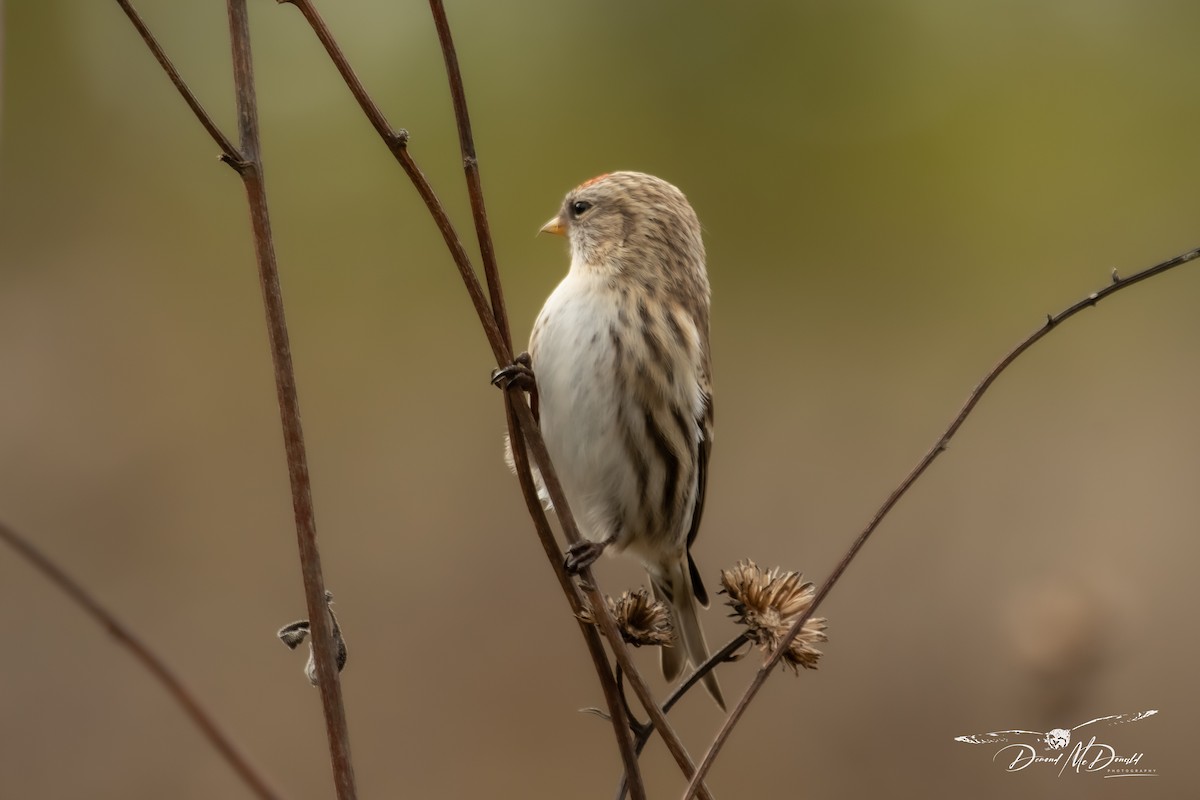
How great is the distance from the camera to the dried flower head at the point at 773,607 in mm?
1550

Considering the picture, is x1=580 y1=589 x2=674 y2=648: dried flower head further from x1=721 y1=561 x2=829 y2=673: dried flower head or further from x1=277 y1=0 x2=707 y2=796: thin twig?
x1=277 y1=0 x2=707 y2=796: thin twig

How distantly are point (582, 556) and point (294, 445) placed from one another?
39.4 inches

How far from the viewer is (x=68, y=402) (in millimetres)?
4855

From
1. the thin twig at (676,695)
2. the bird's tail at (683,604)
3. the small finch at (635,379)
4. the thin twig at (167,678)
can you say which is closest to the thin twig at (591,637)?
the thin twig at (676,695)

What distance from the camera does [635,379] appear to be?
243 cm

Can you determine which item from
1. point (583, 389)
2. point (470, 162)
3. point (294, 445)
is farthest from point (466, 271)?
point (583, 389)

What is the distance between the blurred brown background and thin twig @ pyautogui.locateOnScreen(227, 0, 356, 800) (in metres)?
2.04

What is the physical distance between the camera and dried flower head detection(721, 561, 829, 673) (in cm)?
Answer: 155

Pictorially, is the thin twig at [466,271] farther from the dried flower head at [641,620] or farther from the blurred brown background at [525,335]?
the blurred brown background at [525,335]

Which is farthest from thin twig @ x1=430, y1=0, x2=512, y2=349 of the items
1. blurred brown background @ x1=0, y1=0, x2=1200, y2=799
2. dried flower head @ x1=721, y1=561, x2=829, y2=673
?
blurred brown background @ x1=0, y1=0, x2=1200, y2=799

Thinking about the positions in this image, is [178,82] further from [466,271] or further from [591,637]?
[591,637]

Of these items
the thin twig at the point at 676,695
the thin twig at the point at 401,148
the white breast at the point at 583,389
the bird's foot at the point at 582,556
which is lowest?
the thin twig at the point at 676,695

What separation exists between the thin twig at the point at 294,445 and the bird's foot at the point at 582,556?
61cm

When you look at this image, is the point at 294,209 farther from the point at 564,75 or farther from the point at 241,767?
the point at 241,767
